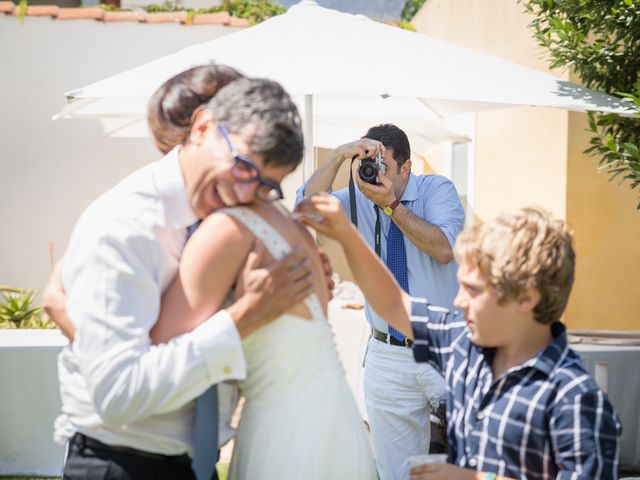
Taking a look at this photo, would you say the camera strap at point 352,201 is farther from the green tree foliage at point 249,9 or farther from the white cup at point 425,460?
the green tree foliage at point 249,9

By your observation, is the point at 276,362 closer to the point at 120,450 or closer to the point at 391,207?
the point at 120,450

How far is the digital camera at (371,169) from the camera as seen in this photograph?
4293mm

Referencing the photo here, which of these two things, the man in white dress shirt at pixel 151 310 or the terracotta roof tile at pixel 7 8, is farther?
the terracotta roof tile at pixel 7 8

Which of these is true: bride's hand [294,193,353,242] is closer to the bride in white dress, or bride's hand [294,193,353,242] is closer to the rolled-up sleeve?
the bride in white dress

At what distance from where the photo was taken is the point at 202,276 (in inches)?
72.9

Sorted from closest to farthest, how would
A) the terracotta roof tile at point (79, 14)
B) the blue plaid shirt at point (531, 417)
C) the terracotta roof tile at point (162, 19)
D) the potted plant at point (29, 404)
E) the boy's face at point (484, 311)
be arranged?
the blue plaid shirt at point (531, 417)
the boy's face at point (484, 311)
the potted plant at point (29, 404)
the terracotta roof tile at point (79, 14)
the terracotta roof tile at point (162, 19)

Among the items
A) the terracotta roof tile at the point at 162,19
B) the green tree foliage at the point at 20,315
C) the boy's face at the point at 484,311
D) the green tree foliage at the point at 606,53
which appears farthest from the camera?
the terracotta roof tile at the point at 162,19

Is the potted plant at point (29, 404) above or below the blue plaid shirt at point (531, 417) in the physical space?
below

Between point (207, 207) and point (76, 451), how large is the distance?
0.63m

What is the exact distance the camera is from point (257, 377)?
6.48ft

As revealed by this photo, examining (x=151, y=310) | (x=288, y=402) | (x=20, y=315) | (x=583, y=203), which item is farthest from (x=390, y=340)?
(x=583, y=203)

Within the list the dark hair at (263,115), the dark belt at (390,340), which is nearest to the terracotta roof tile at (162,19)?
the dark belt at (390,340)

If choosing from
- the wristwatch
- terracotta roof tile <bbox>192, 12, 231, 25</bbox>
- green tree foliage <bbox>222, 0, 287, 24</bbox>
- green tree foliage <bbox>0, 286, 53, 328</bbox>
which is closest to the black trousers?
the wristwatch

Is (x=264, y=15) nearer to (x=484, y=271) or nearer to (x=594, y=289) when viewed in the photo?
(x=594, y=289)
